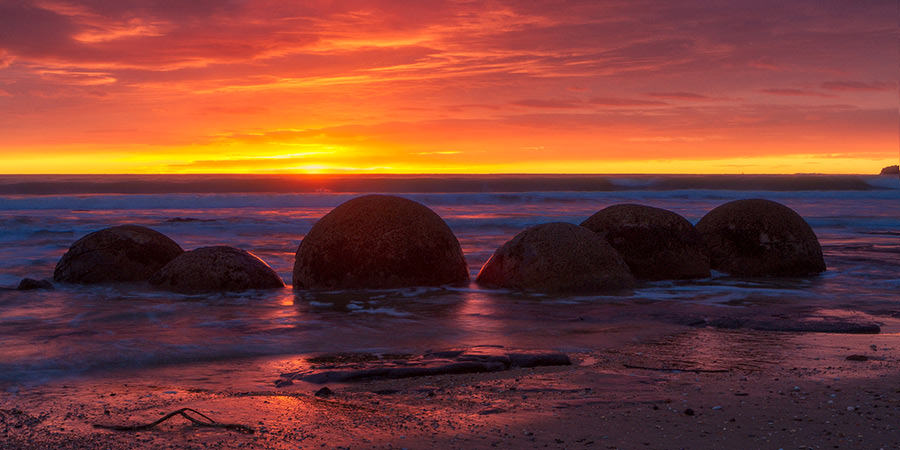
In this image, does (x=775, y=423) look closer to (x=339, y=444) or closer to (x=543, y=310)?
(x=339, y=444)

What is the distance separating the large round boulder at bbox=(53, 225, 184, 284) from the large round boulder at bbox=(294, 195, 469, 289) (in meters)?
2.69

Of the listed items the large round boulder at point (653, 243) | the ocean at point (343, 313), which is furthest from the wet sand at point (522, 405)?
the large round boulder at point (653, 243)

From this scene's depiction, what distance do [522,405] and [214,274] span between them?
6.73 meters

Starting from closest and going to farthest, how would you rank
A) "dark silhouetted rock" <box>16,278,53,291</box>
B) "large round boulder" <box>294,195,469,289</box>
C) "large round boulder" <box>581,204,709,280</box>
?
"large round boulder" <box>294,195,469,289</box> → "dark silhouetted rock" <box>16,278,53,291</box> → "large round boulder" <box>581,204,709,280</box>

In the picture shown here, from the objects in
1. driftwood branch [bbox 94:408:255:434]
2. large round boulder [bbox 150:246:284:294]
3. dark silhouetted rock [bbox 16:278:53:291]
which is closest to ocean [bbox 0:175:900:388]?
dark silhouetted rock [bbox 16:278:53:291]

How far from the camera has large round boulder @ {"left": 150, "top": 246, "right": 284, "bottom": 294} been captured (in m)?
10.5

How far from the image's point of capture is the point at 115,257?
11.5 metres

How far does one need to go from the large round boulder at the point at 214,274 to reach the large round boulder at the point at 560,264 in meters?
2.97

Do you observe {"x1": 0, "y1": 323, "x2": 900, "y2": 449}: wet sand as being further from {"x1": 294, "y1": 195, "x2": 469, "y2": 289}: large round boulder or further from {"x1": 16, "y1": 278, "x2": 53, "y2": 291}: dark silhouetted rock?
{"x1": 16, "y1": 278, "x2": 53, "y2": 291}: dark silhouetted rock

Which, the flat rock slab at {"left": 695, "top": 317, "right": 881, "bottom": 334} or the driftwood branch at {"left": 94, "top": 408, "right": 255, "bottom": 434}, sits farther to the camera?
the flat rock slab at {"left": 695, "top": 317, "right": 881, "bottom": 334}

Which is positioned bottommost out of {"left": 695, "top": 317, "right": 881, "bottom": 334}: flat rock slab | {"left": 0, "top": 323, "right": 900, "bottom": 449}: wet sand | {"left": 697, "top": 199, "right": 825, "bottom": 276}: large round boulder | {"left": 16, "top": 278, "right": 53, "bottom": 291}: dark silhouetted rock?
{"left": 16, "top": 278, "right": 53, "bottom": 291}: dark silhouetted rock

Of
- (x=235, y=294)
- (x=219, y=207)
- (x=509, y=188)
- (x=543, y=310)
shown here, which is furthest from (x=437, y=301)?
(x=509, y=188)

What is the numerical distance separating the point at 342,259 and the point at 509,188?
48690 mm

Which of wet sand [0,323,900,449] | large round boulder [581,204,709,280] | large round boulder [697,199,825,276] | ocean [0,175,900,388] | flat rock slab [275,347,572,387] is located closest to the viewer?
wet sand [0,323,900,449]
